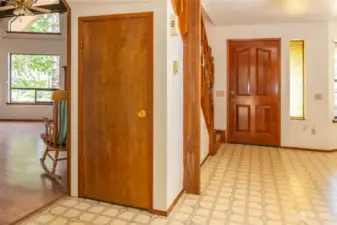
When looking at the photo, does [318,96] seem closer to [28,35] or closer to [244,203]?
[244,203]

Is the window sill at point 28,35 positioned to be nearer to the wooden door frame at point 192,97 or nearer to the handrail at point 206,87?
the handrail at point 206,87

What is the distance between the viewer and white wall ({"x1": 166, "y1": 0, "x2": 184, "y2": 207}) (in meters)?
2.62

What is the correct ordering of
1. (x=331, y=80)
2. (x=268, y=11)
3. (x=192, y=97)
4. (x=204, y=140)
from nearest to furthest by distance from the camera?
(x=192, y=97) < (x=204, y=140) < (x=268, y=11) < (x=331, y=80)

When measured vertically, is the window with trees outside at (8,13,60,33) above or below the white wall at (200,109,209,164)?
above

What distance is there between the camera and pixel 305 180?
362cm

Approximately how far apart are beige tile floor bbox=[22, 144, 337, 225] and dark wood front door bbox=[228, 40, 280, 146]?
1.50 meters

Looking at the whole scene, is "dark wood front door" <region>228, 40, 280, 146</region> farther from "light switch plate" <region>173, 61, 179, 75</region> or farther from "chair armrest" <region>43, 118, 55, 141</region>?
"chair armrest" <region>43, 118, 55, 141</region>

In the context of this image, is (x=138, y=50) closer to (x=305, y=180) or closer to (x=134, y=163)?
(x=134, y=163)

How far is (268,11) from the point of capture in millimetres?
4691

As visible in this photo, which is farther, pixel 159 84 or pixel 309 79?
pixel 309 79

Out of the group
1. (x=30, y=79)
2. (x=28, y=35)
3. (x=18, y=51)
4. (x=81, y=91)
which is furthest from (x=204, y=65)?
(x=18, y=51)

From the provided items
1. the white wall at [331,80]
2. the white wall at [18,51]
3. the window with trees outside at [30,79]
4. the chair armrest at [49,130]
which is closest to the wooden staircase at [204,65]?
the chair armrest at [49,130]

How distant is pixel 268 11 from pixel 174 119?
2.97 metres

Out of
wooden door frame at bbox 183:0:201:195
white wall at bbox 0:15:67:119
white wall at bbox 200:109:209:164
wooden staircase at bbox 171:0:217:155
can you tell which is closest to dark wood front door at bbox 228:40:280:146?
wooden staircase at bbox 171:0:217:155
